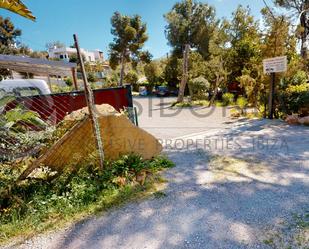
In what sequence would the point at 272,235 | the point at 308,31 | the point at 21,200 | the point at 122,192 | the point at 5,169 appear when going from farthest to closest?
the point at 308,31, the point at 5,169, the point at 122,192, the point at 21,200, the point at 272,235

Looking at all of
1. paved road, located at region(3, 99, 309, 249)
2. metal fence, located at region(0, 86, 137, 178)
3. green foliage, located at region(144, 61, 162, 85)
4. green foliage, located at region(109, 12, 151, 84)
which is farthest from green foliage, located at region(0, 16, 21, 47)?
paved road, located at region(3, 99, 309, 249)

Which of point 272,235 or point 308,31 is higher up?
point 308,31

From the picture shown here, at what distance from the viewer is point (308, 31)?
15.6 meters

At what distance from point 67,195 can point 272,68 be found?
699cm

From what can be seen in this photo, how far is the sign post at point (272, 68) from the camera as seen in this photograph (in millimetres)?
7055

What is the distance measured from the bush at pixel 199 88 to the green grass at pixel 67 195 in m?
12.5

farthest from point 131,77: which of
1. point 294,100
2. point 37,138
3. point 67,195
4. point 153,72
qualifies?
point 67,195

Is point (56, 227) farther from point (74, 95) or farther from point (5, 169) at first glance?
point (74, 95)

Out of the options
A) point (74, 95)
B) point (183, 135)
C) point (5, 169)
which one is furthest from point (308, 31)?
point (5, 169)

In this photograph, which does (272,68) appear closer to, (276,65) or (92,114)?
(276,65)

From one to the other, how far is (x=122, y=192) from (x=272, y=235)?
6.55ft

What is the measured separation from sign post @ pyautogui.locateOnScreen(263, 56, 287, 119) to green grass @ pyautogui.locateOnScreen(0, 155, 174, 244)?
17.8 ft

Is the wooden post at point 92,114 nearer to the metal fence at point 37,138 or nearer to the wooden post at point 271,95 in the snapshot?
the metal fence at point 37,138

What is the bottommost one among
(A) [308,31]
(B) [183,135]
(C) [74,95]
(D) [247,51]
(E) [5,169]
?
(B) [183,135]
